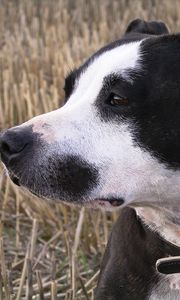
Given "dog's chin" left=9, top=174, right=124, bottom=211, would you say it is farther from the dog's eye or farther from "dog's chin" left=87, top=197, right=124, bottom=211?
the dog's eye

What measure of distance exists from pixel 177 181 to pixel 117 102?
39cm

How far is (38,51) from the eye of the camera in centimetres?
802

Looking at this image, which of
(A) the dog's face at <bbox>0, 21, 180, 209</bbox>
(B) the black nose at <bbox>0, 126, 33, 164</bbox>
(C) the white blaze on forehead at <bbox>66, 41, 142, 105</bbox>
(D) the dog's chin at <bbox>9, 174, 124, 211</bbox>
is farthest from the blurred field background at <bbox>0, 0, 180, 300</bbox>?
(C) the white blaze on forehead at <bbox>66, 41, 142, 105</bbox>

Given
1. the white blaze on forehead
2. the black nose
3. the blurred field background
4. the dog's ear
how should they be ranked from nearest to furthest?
the black nose < the white blaze on forehead < the dog's ear < the blurred field background

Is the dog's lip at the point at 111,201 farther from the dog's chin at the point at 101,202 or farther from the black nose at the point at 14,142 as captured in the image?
the black nose at the point at 14,142

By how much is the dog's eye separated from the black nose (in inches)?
13.8

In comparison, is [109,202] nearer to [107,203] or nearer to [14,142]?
[107,203]

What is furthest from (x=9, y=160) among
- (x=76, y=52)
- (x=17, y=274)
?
(x=76, y=52)

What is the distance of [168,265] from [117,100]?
2.20 feet

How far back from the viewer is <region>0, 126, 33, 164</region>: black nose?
120 inches

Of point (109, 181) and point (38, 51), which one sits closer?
point (109, 181)

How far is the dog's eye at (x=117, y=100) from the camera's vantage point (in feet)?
10.3

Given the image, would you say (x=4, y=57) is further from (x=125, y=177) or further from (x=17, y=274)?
(x=125, y=177)

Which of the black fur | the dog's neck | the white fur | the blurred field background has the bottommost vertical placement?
the blurred field background
